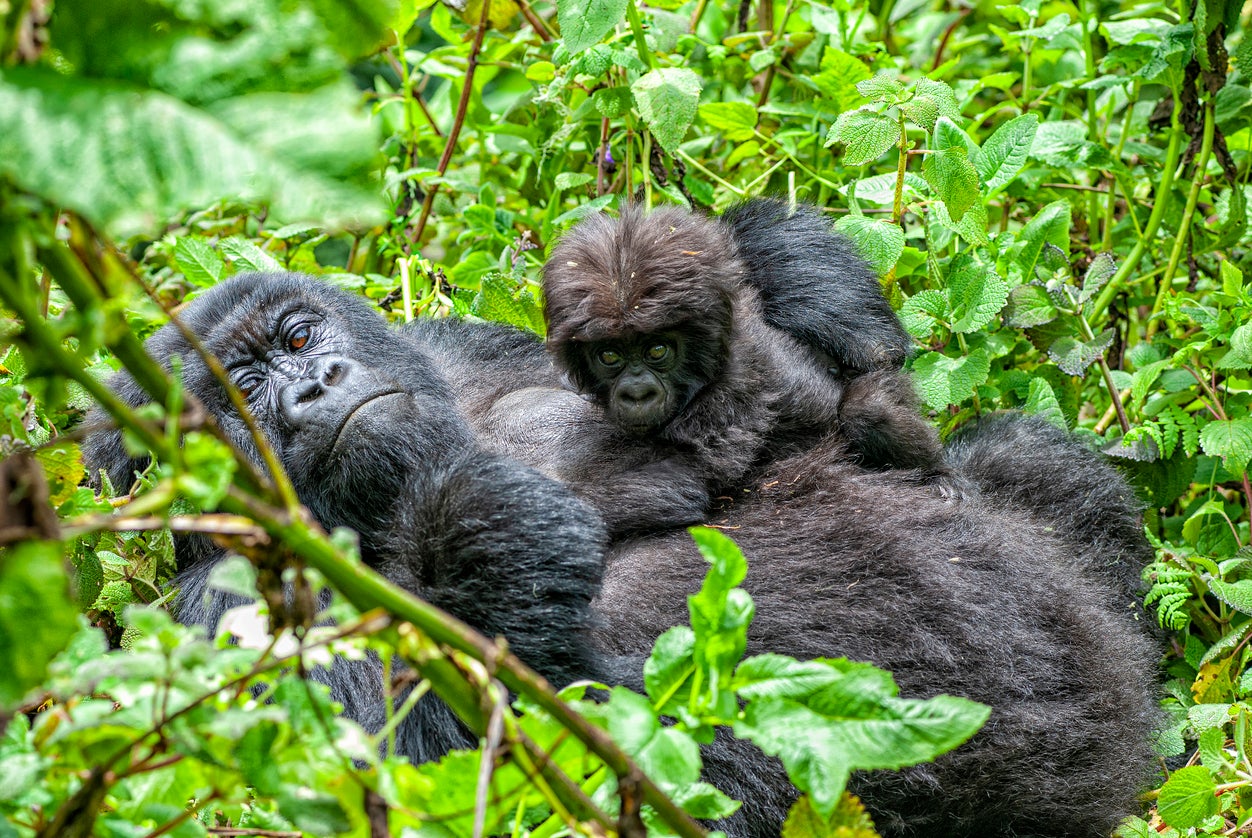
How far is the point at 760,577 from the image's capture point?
242 centimetres

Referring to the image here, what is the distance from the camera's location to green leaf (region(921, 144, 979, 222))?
8.78 feet

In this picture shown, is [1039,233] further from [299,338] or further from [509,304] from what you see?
[299,338]

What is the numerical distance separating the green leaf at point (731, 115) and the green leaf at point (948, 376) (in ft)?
3.46

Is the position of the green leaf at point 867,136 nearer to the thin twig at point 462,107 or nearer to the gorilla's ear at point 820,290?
the gorilla's ear at point 820,290

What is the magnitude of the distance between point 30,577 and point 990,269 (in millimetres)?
2482

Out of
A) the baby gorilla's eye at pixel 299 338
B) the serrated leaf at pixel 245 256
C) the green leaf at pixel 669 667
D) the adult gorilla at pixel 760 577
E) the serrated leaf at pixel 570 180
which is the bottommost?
the adult gorilla at pixel 760 577

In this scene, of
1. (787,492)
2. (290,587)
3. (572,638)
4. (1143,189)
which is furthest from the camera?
(1143,189)

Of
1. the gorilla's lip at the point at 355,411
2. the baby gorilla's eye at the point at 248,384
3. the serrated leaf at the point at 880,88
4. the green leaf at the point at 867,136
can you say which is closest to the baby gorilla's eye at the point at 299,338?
the baby gorilla's eye at the point at 248,384

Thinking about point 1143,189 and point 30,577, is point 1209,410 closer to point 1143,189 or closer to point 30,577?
point 1143,189

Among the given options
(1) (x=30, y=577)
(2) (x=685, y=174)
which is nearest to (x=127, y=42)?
(1) (x=30, y=577)

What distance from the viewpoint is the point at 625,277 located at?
2.69m

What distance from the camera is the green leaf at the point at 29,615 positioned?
85 cm

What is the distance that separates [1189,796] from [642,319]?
143 centimetres

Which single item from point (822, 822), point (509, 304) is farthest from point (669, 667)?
point (509, 304)
